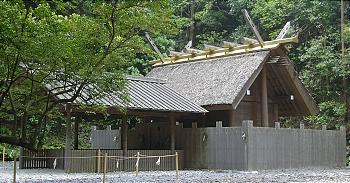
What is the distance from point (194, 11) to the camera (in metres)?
42.3

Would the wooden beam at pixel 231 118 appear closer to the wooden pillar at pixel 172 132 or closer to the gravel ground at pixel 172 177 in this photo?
the wooden pillar at pixel 172 132

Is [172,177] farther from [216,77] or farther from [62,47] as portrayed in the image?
[216,77]

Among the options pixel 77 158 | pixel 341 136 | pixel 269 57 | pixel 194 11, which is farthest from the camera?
pixel 194 11

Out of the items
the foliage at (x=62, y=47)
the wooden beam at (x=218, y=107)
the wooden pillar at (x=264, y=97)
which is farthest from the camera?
the wooden pillar at (x=264, y=97)

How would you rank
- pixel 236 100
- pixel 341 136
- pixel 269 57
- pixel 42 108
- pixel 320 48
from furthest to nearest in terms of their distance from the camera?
pixel 320 48
pixel 341 136
pixel 269 57
pixel 236 100
pixel 42 108

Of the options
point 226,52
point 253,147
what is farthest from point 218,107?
point 226,52

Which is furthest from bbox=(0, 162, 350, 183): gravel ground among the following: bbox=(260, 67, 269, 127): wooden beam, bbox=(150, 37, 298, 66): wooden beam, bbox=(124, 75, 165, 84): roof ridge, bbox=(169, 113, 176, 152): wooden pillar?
bbox=(150, 37, 298, 66): wooden beam

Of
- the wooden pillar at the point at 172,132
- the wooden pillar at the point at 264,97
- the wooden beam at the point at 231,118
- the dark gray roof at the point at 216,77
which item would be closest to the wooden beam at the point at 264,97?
the wooden pillar at the point at 264,97

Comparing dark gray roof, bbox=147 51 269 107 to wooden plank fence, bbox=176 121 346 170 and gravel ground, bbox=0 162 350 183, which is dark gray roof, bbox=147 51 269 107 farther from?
gravel ground, bbox=0 162 350 183

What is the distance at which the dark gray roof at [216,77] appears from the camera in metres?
21.5

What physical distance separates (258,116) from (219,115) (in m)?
2.01

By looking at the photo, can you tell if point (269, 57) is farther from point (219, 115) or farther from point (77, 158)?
point (77, 158)

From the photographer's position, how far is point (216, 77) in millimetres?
23297

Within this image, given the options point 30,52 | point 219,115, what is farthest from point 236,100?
point 30,52
